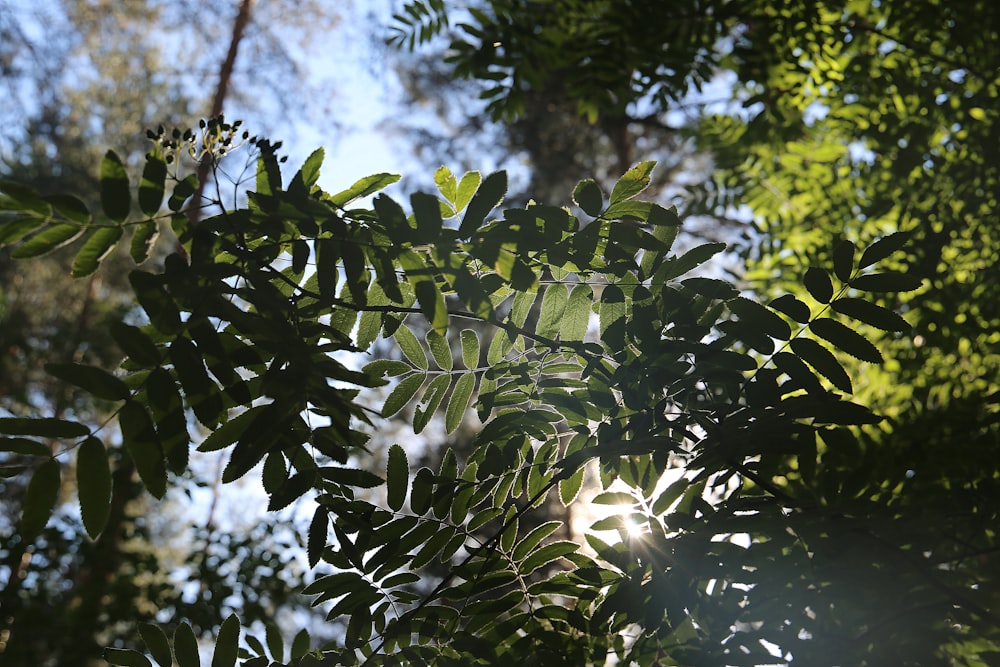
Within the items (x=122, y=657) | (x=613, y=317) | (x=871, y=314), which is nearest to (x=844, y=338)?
(x=871, y=314)

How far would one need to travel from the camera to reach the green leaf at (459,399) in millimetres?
1834

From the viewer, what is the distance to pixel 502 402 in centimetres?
171

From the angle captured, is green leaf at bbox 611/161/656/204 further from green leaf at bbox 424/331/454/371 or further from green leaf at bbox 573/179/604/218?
green leaf at bbox 424/331/454/371

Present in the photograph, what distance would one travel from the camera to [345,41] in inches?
411

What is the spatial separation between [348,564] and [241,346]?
0.48 metres

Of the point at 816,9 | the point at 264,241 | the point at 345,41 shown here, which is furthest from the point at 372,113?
the point at 264,241

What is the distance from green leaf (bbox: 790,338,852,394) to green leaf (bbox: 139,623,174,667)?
143 centimetres

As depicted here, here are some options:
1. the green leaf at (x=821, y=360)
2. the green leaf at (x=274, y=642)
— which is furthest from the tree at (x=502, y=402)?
the green leaf at (x=274, y=642)

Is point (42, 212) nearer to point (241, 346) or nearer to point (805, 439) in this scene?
point (241, 346)

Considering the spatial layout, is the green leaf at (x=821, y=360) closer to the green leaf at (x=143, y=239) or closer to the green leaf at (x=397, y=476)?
the green leaf at (x=397, y=476)

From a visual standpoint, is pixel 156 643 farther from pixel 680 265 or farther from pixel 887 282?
pixel 887 282

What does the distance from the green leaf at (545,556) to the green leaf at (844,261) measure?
815 millimetres

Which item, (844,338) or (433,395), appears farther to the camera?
(433,395)

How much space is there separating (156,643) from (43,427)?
607 millimetres
